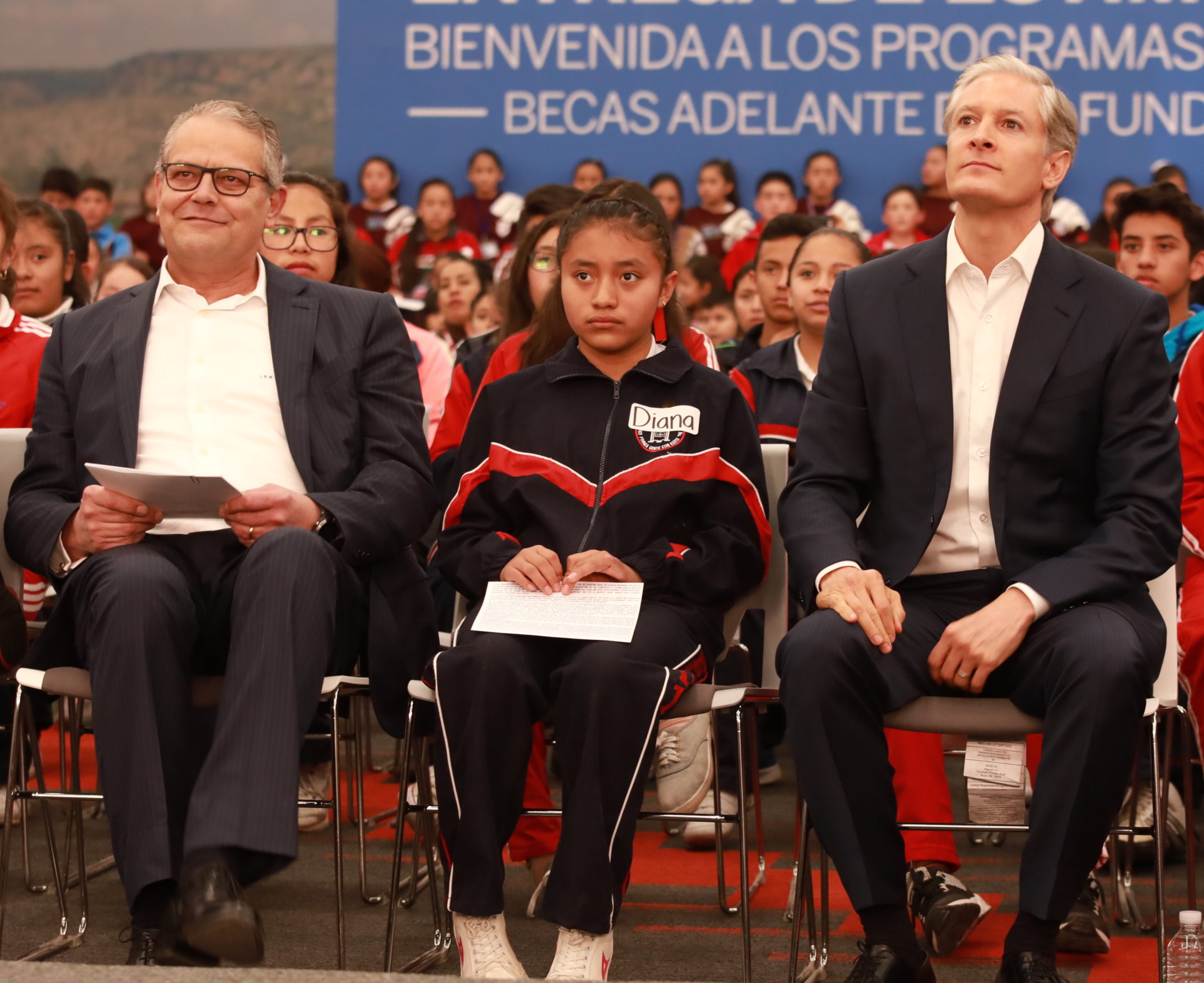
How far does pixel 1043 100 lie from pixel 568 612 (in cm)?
122

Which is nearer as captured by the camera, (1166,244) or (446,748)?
(446,748)

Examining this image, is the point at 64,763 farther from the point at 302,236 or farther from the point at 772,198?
the point at 772,198

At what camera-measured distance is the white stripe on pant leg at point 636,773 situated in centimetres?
227

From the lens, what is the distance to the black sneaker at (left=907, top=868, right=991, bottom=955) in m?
2.62

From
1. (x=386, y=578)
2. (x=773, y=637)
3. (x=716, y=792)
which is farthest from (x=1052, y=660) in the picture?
(x=386, y=578)

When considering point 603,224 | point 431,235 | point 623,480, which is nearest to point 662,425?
point 623,480

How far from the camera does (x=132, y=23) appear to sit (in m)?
12.1

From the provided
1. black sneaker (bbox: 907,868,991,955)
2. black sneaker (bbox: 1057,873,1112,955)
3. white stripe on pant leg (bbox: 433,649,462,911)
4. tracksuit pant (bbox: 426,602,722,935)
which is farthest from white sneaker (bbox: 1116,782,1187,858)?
white stripe on pant leg (bbox: 433,649,462,911)

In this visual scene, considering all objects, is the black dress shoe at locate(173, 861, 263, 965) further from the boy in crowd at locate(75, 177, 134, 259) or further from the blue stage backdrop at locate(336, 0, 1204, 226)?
the boy in crowd at locate(75, 177, 134, 259)

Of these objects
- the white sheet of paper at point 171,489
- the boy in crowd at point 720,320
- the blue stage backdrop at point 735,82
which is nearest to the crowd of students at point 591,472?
the white sheet of paper at point 171,489

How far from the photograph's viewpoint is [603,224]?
9.22ft

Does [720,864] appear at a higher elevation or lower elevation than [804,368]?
lower

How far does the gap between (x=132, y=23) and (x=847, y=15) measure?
6361mm

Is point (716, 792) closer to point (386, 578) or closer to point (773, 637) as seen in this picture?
point (773, 637)
